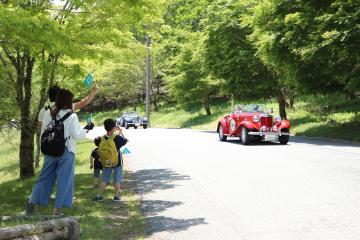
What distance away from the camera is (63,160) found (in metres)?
6.58

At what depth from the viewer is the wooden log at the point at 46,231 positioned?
14.1ft

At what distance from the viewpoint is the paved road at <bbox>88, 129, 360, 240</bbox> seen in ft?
20.4

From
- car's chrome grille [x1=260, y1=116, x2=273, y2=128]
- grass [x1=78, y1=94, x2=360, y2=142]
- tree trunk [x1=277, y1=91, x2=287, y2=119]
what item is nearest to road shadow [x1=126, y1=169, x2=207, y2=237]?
car's chrome grille [x1=260, y1=116, x2=273, y2=128]

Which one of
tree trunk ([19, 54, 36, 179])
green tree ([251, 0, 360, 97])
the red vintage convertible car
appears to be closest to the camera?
tree trunk ([19, 54, 36, 179])

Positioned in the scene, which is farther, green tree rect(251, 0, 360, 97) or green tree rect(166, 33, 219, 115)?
green tree rect(166, 33, 219, 115)

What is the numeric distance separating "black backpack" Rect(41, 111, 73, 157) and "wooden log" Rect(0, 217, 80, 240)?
60.4 inches

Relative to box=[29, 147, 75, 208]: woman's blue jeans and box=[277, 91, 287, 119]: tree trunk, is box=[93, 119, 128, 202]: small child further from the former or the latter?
box=[277, 91, 287, 119]: tree trunk

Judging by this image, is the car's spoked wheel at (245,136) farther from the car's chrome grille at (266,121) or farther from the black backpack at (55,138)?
the black backpack at (55,138)

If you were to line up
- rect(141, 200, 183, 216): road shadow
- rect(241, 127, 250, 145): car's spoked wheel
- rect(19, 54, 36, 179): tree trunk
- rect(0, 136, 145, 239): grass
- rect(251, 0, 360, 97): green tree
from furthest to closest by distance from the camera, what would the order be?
rect(241, 127, 250, 145): car's spoked wheel, rect(251, 0, 360, 97): green tree, rect(19, 54, 36, 179): tree trunk, rect(141, 200, 183, 216): road shadow, rect(0, 136, 145, 239): grass

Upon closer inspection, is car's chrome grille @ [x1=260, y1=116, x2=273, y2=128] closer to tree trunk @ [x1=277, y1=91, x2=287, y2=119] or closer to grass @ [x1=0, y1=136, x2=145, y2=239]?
grass @ [x1=0, y1=136, x2=145, y2=239]

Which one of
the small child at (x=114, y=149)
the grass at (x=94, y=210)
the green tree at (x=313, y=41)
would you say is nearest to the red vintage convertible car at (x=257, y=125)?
the green tree at (x=313, y=41)

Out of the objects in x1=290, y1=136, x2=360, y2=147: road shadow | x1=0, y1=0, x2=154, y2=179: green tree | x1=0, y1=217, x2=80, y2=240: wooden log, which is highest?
x1=0, y1=0, x2=154, y2=179: green tree

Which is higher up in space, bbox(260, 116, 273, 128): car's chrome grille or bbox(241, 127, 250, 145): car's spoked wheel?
bbox(260, 116, 273, 128): car's chrome grille

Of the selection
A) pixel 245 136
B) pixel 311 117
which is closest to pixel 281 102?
pixel 311 117
